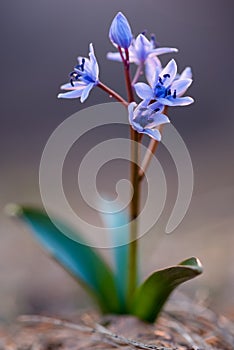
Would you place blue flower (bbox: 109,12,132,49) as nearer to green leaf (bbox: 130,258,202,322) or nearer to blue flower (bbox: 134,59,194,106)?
blue flower (bbox: 134,59,194,106)

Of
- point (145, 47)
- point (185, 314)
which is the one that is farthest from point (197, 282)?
point (145, 47)

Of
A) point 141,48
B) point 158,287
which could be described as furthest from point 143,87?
point 158,287

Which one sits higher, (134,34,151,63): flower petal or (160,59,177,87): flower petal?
(134,34,151,63): flower petal

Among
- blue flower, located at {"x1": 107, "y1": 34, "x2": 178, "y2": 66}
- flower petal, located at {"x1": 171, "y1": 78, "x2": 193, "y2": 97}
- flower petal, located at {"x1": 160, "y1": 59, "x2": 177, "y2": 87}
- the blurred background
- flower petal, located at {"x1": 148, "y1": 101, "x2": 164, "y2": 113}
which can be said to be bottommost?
Result: the blurred background

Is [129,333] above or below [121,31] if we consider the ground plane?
below

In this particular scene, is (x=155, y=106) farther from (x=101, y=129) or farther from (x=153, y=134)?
(x=101, y=129)

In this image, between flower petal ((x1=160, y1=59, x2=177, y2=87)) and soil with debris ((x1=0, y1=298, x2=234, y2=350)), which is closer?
flower petal ((x1=160, y1=59, x2=177, y2=87))

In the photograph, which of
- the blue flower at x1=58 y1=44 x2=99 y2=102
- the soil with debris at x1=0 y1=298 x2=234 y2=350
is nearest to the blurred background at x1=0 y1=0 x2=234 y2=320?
the soil with debris at x1=0 y1=298 x2=234 y2=350
